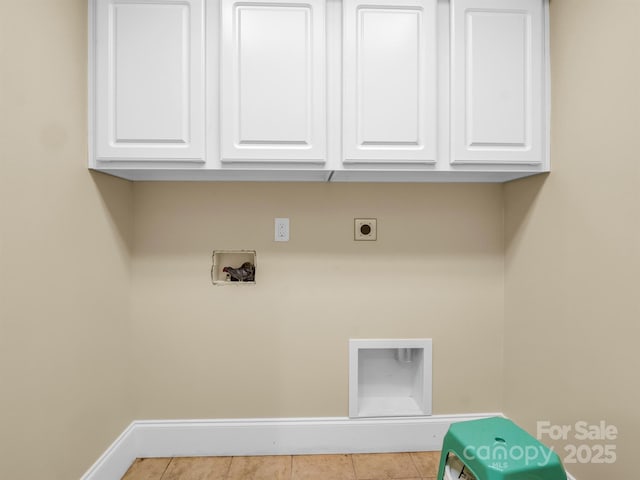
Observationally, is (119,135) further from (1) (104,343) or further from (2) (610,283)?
(2) (610,283)

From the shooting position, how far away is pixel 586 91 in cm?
130

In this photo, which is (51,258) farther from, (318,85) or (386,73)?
(386,73)

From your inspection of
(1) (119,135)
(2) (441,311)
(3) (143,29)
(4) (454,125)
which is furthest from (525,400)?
(3) (143,29)

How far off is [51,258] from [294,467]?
136 centimetres

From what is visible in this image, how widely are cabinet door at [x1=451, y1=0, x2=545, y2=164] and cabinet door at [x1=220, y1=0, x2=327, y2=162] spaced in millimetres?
569

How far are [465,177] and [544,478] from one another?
1.21 metres

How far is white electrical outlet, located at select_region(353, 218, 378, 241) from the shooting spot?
5.90 feet

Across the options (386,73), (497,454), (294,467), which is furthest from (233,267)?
(497,454)

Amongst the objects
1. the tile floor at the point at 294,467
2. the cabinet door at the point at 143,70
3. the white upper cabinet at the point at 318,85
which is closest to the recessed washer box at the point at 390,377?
the tile floor at the point at 294,467

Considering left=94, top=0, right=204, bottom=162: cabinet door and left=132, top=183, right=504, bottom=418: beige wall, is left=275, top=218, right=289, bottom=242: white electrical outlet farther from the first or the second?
left=94, top=0, right=204, bottom=162: cabinet door

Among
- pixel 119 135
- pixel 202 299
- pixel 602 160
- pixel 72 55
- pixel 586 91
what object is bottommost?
pixel 202 299

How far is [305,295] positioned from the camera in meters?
1.79

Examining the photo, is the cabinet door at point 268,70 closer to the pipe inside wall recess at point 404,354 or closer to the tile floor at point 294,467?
the pipe inside wall recess at point 404,354

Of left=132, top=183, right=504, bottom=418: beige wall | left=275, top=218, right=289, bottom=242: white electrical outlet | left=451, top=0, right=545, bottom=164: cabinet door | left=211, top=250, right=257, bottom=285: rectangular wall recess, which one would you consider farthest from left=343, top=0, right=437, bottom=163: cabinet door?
left=211, top=250, right=257, bottom=285: rectangular wall recess
